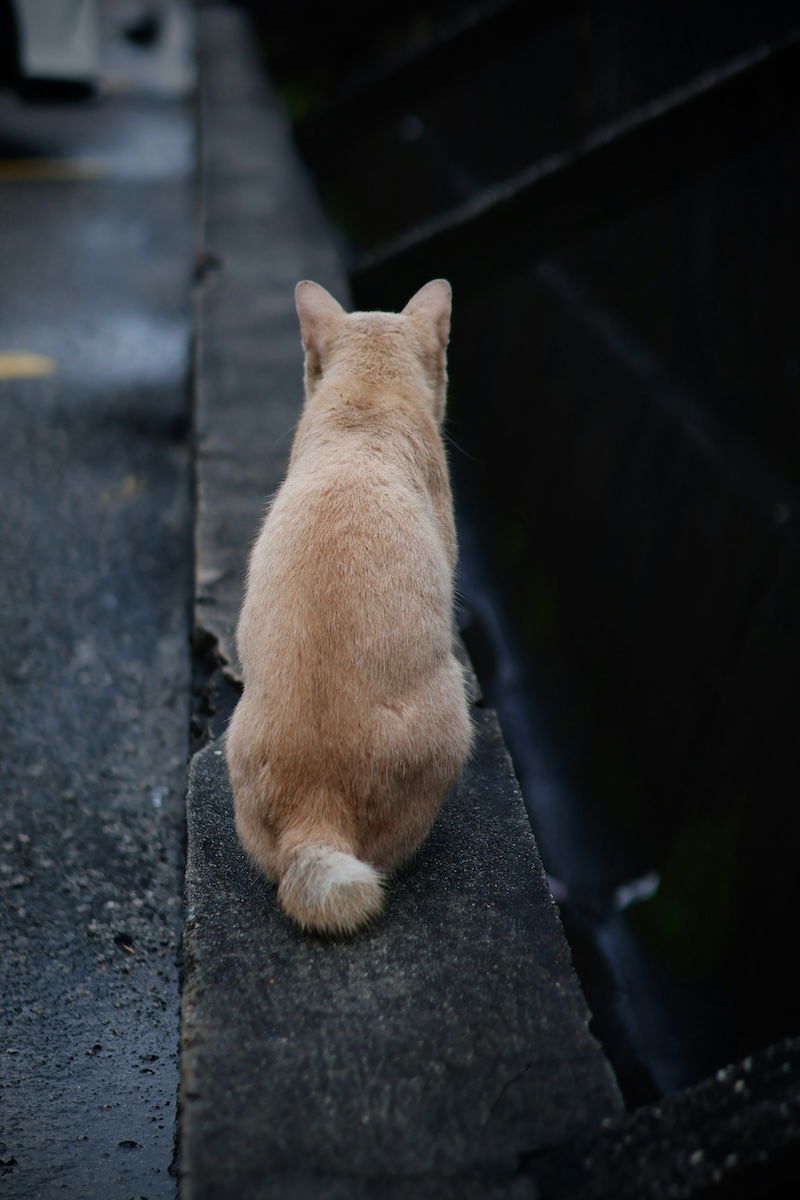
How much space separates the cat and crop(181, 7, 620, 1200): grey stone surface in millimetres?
113

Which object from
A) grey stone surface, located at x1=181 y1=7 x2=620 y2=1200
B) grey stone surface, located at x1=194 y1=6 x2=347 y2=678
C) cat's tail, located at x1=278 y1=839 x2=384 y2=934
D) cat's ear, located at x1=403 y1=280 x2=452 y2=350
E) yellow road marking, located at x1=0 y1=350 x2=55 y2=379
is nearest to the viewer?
grey stone surface, located at x1=181 y1=7 x2=620 y2=1200

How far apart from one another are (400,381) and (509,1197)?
6.58 feet

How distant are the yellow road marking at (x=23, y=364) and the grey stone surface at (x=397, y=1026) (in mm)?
3845

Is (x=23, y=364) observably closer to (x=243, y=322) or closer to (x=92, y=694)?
(x=243, y=322)

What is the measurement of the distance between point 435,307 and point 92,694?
173 centimetres

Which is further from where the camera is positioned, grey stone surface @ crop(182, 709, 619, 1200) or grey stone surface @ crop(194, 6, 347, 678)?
grey stone surface @ crop(194, 6, 347, 678)

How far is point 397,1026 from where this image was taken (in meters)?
2.01

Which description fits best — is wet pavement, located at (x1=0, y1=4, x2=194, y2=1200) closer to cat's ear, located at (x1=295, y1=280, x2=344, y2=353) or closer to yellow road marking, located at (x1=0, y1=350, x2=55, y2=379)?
yellow road marking, located at (x1=0, y1=350, x2=55, y2=379)

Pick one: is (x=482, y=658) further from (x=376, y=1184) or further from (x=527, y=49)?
(x=527, y=49)

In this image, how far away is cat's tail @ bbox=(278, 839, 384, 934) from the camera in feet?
6.89

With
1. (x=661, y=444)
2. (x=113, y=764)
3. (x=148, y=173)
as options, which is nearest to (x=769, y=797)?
(x=661, y=444)

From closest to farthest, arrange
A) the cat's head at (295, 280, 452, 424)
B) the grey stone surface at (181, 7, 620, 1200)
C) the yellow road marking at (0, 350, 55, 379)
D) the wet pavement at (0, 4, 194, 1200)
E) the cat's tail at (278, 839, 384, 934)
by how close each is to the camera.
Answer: the grey stone surface at (181, 7, 620, 1200), the cat's tail at (278, 839, 384, 934), the wet pavement at (0, 4, 194, 1200), the cat's head at (295, 280, 452, 424), the yellow road marking at (0, 350, 55, 379)

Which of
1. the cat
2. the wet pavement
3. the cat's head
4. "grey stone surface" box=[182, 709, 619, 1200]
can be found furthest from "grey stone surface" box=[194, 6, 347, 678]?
"grey stone surface" box=[182, 709, 619, 1200]

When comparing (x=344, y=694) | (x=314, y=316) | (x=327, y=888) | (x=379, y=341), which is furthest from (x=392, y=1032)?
(x=314, y=316)
